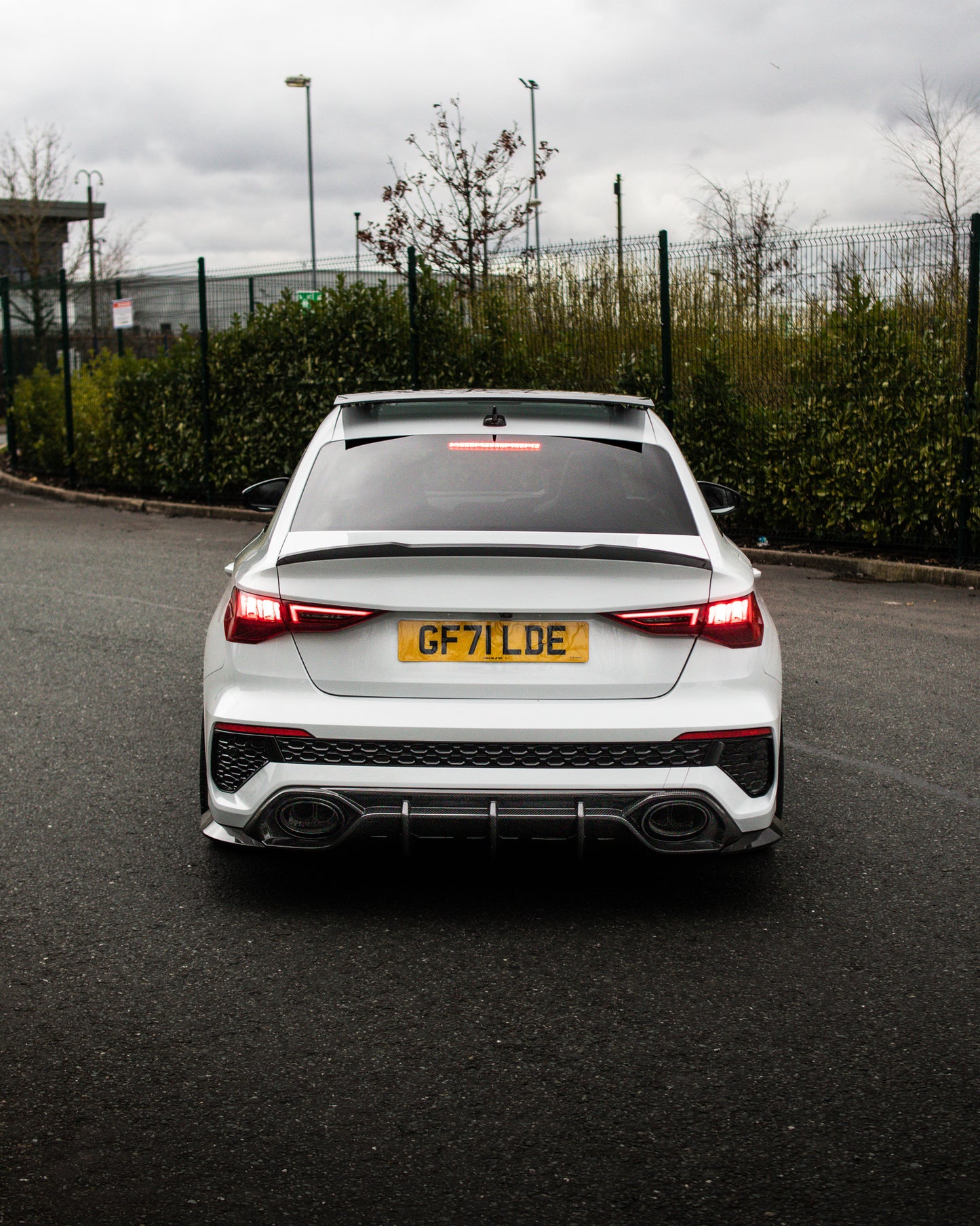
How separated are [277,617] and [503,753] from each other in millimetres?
759

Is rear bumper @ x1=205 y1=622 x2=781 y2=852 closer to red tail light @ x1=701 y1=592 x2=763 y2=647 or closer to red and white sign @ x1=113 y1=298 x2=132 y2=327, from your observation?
red tail light @ x1=701 y1=592 x2=763 y2=647

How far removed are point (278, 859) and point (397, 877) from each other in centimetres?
45

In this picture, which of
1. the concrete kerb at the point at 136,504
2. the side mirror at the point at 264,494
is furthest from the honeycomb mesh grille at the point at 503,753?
the concrete kerb at the point at 136,504

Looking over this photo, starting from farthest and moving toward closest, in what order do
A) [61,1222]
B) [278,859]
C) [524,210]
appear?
[524,210]
[278,859]
[61,1222]

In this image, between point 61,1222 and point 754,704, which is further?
point 754,704

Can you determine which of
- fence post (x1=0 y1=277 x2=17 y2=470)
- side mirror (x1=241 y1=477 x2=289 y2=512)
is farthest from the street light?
side mirror (x1=241 y1=477 x2=289 y2=512)

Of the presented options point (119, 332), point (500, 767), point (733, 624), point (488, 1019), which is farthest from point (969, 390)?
point (119, 332)

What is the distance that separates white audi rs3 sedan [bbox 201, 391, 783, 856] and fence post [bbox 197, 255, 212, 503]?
13758 mm

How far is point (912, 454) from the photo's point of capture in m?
12.0

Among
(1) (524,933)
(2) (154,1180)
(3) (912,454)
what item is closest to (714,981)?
(1) (524,933)

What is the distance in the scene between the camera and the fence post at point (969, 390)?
37.1 feet

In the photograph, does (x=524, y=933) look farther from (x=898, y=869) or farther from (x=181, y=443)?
(x=181, y=443)

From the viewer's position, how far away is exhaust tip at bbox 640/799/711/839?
401cm

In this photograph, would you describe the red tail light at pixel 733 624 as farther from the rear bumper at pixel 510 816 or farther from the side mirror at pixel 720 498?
the side mirror at pixel 720 498
